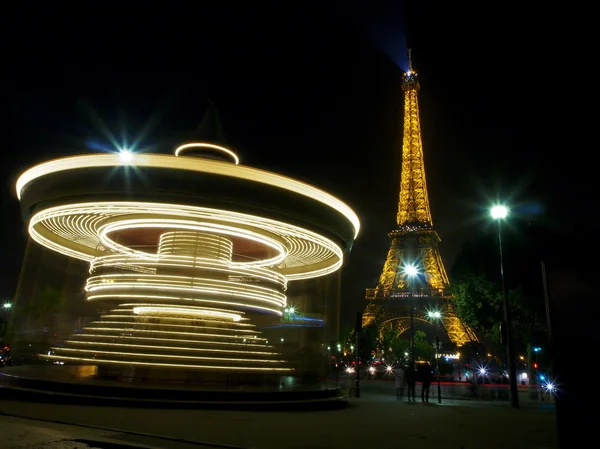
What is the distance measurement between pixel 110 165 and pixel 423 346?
2427 inches

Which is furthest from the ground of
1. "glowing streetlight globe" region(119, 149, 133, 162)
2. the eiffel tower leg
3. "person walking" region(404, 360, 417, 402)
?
the eiffel tower leg

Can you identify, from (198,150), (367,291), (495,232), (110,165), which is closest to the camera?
(110,165)

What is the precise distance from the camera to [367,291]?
Result: 80.8 metres

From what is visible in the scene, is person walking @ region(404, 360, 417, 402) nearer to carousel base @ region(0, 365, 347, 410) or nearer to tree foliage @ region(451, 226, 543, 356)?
carousel base @ region(0, 365, 347, 410)

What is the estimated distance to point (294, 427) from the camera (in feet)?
35.6

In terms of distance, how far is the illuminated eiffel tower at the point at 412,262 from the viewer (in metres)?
76.2

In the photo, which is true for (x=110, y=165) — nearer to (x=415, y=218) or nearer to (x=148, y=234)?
(x=148, y=234)

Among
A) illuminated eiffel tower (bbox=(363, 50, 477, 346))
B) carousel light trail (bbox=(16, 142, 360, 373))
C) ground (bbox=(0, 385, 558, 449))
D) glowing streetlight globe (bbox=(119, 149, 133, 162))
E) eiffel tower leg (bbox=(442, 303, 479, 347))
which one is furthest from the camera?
illuminated eiffel tower (bbox=(363, 50, 477, 346))

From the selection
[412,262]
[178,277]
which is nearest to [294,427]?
[178,277]

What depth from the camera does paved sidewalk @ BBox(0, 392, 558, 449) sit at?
9.06 m

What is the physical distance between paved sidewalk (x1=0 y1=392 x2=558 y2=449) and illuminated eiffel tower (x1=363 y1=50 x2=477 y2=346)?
61327 mm

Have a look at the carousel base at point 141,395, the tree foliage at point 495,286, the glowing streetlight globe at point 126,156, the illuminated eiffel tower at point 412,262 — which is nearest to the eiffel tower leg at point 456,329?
the illuminated eiffel tower at point 412,262

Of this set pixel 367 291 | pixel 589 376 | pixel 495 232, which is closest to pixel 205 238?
pixel 589 376

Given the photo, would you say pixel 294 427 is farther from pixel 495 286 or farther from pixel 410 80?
pixel 410 80
